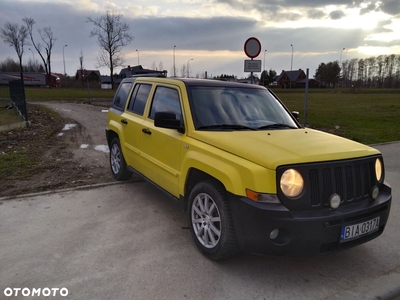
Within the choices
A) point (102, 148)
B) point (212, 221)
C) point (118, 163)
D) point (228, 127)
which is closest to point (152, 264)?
point (212, 221)

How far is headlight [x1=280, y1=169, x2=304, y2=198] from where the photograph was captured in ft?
9.23

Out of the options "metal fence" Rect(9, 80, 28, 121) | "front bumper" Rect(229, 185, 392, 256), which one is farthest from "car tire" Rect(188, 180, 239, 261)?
"metal fence" Rect(9, 80, 28, 121)

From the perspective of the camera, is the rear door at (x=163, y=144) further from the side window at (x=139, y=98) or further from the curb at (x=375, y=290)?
the curb at (x=375, y=290)

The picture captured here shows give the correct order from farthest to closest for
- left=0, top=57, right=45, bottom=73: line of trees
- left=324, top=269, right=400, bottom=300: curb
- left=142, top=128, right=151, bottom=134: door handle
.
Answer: left=0, top=57, right=45, bottom=73: line of trees < left=142, top=128, right=151, bottom=134: door handle < left=324, top=269, right=400, bottom=300: curb

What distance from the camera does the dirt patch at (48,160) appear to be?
18.9 ft

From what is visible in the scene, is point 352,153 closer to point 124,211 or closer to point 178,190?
point 178,190

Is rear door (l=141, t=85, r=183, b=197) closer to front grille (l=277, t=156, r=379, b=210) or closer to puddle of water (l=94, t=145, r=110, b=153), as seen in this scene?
front grille (l=277, t=156, r=379, b=210)

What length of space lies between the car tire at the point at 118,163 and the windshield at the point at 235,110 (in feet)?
7.25

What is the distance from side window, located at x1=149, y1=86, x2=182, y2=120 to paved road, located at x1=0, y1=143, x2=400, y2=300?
57.0 inches

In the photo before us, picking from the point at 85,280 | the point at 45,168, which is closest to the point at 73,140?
the point at 45,168

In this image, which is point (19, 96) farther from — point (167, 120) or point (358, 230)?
point (358, 230)

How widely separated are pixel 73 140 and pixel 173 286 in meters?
7.94

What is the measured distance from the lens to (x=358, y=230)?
2992mm

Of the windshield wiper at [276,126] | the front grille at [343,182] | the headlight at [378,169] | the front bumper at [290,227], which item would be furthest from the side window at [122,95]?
the headlight at [378,169]
